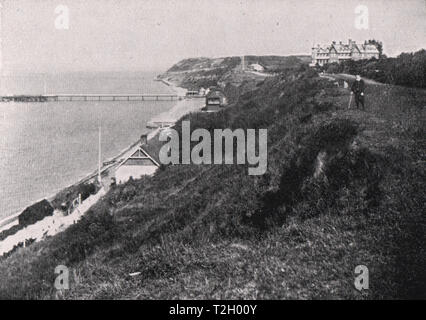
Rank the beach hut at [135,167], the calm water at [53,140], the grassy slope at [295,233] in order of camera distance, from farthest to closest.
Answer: the calm water at [53,140] → the beach hut at [135,167] → the grassy slope at [295,233]

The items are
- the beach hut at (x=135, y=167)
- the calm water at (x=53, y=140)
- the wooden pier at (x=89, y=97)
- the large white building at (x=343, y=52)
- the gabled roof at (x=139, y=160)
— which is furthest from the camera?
the wooden pier at (x=89, y=97)

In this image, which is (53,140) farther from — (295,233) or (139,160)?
(295,233)

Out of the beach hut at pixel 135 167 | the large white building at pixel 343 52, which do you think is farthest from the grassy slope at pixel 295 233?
the large white building at pixel 343 52

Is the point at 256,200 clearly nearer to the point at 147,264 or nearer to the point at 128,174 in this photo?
the point at 147,264

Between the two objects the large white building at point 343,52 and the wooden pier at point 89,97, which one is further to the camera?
the wooden pier at point 89,97

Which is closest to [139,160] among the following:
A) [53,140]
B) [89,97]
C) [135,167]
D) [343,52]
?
[135,167]

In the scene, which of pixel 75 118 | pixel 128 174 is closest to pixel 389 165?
pixel 128 174

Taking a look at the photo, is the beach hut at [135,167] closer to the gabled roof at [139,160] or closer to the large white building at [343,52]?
the gabled roof at [139,160]
